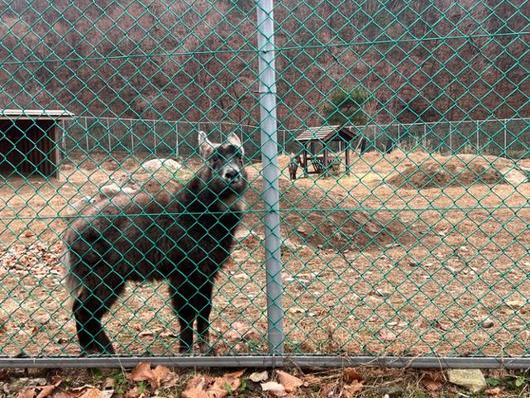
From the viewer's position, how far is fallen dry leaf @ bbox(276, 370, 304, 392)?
2985 mm

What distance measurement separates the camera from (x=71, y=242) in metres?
4.09

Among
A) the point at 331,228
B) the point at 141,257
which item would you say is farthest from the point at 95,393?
the point at 331,228

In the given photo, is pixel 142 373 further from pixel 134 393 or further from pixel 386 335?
pixel 386 335

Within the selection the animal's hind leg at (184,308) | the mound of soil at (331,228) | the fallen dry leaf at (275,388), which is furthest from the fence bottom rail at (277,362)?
the mound of soil at (331,228)

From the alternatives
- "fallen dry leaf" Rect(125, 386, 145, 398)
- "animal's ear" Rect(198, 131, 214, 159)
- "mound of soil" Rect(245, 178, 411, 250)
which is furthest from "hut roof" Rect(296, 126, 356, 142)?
"fallen dry leaf" Rect(125, 386, 145, 398)

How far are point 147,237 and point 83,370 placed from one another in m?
1.04

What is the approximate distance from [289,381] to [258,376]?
0.66ft

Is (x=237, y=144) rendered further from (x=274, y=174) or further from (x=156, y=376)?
(x=156, y=376)

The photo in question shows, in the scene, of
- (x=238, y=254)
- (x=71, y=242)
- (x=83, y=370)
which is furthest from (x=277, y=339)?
(x=238, y=254)

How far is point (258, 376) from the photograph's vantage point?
3100mm

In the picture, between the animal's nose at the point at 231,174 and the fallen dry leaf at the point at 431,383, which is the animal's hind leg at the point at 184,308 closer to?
the animal's nose at the point at 231,174

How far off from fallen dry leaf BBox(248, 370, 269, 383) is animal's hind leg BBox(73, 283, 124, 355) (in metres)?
1.34

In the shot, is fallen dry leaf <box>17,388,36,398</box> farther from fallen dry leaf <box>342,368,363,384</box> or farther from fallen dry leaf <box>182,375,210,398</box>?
fallen dry leaf <box>342,368,363,384</box>

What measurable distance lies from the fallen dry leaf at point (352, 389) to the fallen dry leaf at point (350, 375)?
3 centimetres
